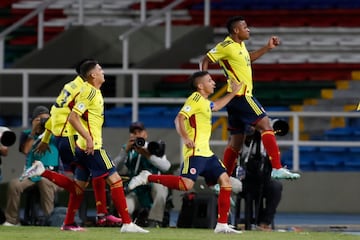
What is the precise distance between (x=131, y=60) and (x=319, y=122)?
12.4ft

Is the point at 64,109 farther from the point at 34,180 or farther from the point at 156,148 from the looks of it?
the point at 34,180

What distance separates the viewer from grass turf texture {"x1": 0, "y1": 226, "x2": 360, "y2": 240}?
15719 mm

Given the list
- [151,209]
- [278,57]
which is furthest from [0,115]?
[151,209]

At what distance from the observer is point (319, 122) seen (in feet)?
82.6

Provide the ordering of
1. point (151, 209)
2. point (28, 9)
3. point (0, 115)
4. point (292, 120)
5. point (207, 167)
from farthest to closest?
1. point (28, 9)
2. point (0, 115)
3. point (292, 120)
4. point (151, 209)
5. point (207, 167)

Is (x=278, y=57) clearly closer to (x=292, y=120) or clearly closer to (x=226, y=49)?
(x=292, y=120)

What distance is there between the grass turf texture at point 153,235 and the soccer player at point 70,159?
335 millimetres

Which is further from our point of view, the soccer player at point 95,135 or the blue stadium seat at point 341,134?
the blue stadium seat at point 341,134

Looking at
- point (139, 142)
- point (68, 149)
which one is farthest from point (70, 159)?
point (139, 142)

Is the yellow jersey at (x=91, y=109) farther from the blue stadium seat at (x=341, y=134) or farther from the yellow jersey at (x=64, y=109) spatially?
the blue stadium seat at (x=341, y=134)

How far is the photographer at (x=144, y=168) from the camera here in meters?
19.2

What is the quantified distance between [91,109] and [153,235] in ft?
5.33

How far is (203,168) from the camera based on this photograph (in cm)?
1644

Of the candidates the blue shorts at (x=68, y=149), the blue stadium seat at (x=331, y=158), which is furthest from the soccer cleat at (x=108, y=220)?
the blue stadium seat at (x=331, y=158)
